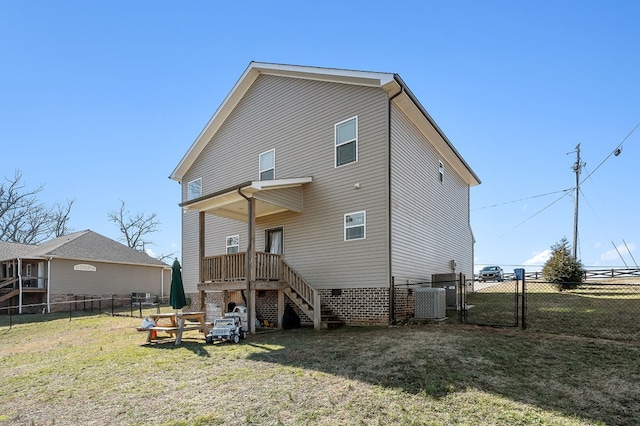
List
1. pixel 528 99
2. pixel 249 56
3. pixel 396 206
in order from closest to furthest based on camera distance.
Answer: pixel 396 206
pixel 528 99
pixel 249 56

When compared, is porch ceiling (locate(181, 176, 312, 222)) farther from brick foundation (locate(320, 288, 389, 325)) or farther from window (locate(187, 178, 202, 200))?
window (locate(187, 178, 202, 200))

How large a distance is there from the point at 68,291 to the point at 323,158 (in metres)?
20.5

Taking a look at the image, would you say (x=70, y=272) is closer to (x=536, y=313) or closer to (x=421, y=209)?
(x=421, y=209)

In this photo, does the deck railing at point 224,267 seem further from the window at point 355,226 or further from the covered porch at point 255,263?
the window at point 355,226

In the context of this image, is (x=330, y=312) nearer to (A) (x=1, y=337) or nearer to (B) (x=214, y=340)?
(B) (x=214, y=340)

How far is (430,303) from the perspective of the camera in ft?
38.0

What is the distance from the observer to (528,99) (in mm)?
14492

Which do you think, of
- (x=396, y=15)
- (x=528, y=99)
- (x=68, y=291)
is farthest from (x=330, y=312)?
(x=68, y=291)

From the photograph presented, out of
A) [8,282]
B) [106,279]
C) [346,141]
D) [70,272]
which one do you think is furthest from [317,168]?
[8,282]

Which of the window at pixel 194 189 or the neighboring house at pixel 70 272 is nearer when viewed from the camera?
the window at pixel 194 189

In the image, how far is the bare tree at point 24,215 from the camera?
39344mm

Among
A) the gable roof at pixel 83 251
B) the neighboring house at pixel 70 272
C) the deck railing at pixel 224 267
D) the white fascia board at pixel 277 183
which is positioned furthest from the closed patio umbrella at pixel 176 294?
the gable roof at pixel 83 251

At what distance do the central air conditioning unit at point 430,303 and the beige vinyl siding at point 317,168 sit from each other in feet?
4.16

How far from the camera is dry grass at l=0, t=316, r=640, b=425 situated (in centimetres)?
484
